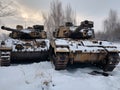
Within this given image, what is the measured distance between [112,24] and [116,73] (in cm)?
4332

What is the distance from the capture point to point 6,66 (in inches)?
441

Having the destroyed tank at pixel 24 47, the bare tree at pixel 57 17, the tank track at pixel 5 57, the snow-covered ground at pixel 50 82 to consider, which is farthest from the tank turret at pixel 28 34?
the bare tree at pixel 57 17

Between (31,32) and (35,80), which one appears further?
(31,32)

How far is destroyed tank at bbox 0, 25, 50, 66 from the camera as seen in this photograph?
1120cm

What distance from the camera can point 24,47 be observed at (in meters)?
11.7

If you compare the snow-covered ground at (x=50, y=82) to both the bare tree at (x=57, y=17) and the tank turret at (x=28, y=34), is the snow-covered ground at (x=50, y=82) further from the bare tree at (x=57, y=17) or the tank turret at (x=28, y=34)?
the bare tree at (x=57, y=17)

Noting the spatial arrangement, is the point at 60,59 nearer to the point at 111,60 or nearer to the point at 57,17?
the point at 111,60

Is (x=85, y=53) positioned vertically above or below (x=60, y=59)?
above

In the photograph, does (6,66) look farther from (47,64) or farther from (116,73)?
(116,73)

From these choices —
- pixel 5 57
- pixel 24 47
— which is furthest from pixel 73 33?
pixel 5 57

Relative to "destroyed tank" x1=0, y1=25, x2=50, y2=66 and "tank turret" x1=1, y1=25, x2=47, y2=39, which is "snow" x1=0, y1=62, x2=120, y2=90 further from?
"tank turret" x1=1, y1=25, x2=47, y2=39

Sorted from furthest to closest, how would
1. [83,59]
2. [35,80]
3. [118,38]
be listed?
[118,38], [83,59], [35,80]

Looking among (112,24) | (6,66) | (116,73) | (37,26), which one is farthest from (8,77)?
(112,24)

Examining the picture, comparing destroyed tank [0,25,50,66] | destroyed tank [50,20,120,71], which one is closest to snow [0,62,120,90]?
destroyed tank [50,20,120,71]
